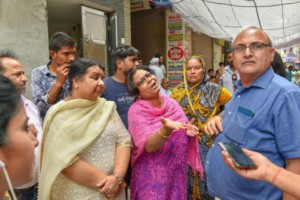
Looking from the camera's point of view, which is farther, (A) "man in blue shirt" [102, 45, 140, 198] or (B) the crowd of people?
(A) "man in blue shirt" [102, 45, 140, 198]

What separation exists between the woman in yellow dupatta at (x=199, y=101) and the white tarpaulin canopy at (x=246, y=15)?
1.26m

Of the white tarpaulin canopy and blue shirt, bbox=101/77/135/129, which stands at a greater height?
the white tarpaulin canopy

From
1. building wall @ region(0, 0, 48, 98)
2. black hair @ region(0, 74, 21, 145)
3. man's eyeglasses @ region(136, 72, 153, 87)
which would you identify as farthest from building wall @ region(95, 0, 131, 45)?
black hair @ region(0, 74, 21, 145)

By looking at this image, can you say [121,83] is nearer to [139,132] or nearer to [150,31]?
[139,132]

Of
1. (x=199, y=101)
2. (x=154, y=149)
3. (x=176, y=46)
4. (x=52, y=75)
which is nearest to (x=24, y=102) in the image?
(x=52, y=75)

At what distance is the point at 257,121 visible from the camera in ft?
5.01

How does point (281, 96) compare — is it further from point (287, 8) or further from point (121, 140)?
point (287, 8)

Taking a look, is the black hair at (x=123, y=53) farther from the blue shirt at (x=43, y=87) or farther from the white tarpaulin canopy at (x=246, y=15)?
the white tarpaulin canopy at (x=246, y=15)

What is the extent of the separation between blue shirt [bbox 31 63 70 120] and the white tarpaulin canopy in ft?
8.00

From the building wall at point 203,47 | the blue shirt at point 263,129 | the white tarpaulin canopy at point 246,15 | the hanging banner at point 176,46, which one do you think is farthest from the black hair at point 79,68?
the building wall at point 203,47

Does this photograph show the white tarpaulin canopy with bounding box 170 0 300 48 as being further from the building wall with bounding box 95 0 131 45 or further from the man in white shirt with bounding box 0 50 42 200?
the man in white shirt with bounding box 0 50 42 200

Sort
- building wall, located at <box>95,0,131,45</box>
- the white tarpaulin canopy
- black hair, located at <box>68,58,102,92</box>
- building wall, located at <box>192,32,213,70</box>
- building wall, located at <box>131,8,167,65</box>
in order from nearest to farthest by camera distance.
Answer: black hair, located at <box>68,58,102,92</box>, the white tarpaulin canopy, building wall, located at <box>95,0,131,45</box>, building wall, located at <box>131,8,167,65</box>, building wall, located at <box>192,32,213,70</box>

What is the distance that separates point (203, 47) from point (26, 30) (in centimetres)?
925

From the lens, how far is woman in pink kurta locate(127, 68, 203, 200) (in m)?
2.24
